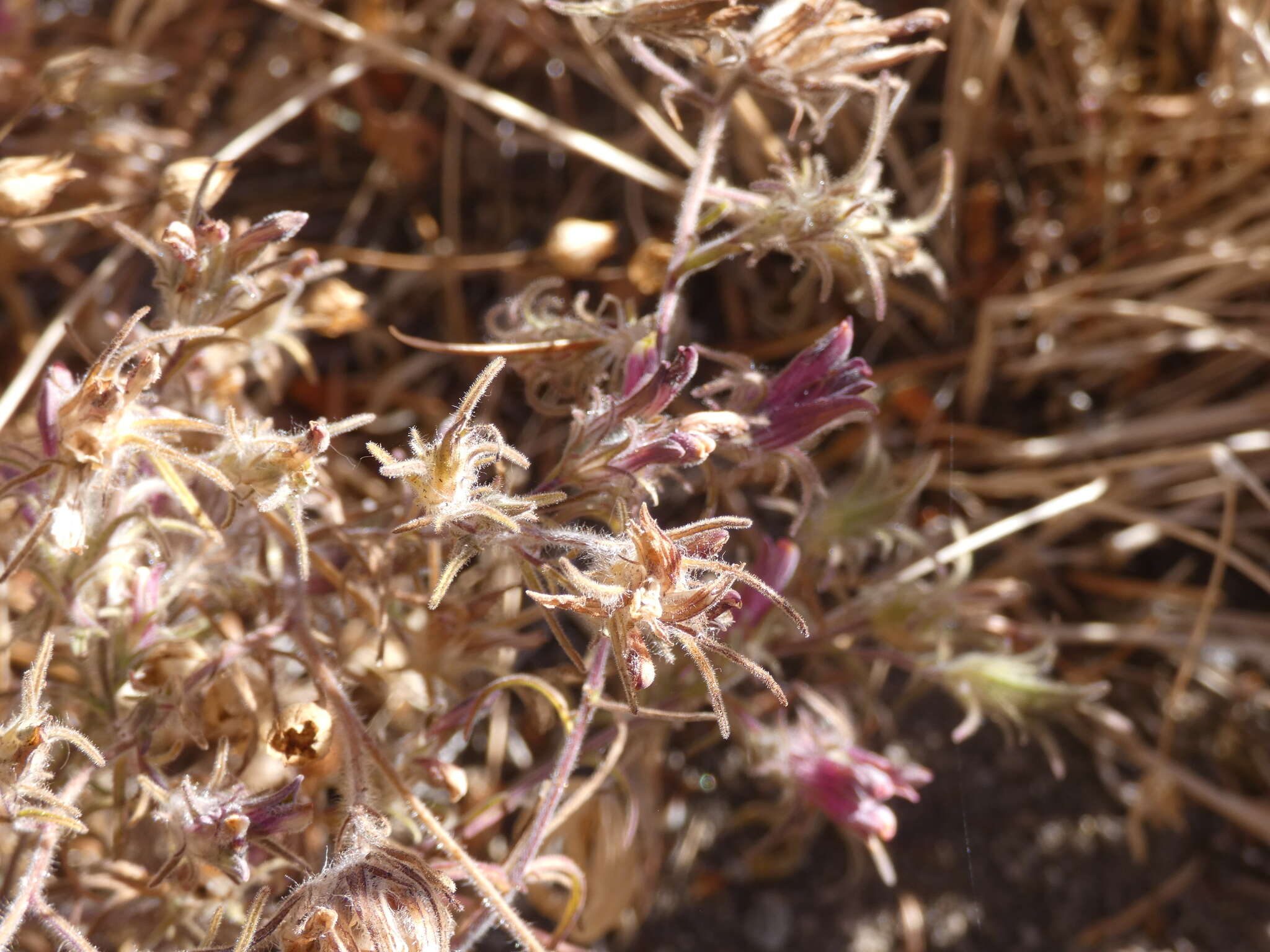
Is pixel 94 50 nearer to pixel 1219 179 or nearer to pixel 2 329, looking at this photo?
pixel 2 329

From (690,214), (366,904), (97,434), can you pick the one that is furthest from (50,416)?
(690,214)

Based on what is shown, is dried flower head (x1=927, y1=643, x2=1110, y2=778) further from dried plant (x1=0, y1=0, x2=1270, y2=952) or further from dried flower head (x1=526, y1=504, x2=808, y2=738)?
dried flower head (x1=526, y1=504, x2=808, y2=738)

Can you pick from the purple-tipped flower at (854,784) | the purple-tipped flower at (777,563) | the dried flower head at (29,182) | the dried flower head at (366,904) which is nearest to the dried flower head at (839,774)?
the purple-tipped flower at (854,784)

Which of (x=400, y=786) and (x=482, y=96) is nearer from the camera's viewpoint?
(x=400, y=786)

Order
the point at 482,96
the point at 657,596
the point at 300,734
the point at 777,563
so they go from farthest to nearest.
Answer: the point at 482,96 → the point at 777,563 → the point at 300,734 → the point at 657,596

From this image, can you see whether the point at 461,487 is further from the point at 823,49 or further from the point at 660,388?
the point at 823,49

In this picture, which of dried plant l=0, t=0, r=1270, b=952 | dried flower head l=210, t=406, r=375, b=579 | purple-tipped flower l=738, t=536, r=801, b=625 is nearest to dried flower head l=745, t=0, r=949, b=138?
dried plant l=0, t=0, r=1270, b=952
